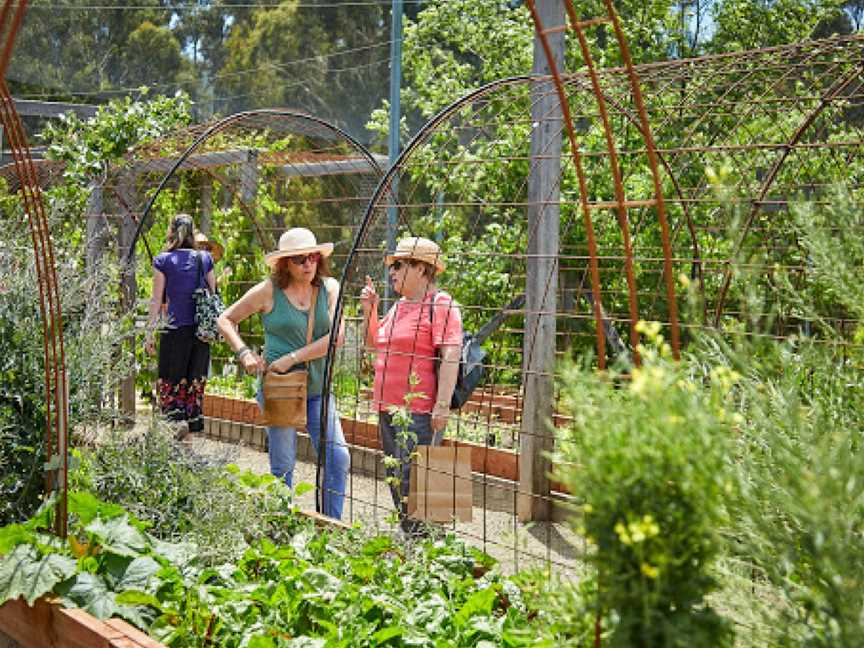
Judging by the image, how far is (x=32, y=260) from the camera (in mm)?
5121

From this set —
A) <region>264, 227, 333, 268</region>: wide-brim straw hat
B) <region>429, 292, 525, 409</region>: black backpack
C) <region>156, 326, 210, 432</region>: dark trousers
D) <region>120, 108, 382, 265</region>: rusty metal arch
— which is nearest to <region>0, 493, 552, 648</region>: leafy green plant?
<region>429, 292, 525, 409</region>: black backpack

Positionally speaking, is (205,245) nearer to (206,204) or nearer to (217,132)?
(217,132)

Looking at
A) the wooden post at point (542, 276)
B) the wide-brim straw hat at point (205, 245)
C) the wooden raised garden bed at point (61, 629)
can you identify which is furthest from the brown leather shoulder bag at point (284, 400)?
the wide-brim straw hat at point (205, 245)

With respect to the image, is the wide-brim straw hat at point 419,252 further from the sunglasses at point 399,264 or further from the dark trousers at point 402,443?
Answer: the dark trousers at point 402,443

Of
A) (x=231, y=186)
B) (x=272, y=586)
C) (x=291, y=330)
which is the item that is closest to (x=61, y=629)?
(x=272, y=586)

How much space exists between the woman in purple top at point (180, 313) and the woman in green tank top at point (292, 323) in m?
1.94

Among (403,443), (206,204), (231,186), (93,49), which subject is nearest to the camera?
(403,443)

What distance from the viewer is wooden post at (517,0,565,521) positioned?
6484 mm

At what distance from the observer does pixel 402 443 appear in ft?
16.0

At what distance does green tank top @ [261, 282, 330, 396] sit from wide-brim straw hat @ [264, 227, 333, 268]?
0.46ft

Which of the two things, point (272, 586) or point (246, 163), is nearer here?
point (272, 586)

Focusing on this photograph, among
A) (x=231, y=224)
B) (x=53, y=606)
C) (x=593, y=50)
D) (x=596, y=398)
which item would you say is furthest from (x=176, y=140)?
(x=596, y=398)

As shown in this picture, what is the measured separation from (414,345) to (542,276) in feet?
5.10

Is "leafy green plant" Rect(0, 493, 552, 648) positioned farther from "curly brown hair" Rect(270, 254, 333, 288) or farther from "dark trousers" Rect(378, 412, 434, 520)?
"curly brown hair" Rect(270, 254, 333, 288)
